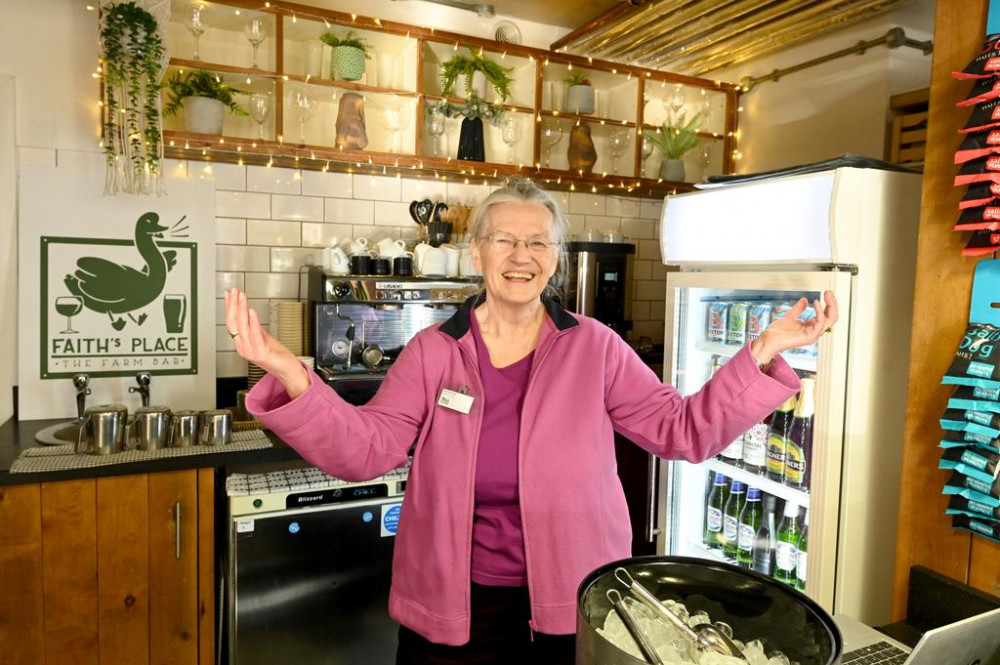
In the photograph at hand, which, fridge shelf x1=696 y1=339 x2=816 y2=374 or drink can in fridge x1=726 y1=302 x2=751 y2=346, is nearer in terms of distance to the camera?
fridge shelf x1=696 y1=339 x2=816 y2=374

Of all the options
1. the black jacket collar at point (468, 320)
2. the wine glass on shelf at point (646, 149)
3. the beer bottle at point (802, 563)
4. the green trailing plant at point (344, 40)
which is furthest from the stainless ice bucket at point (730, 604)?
the wine glass on shelf at point (646, 149)

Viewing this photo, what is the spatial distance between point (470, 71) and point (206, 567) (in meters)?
2.36

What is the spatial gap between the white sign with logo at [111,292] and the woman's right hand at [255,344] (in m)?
2.08

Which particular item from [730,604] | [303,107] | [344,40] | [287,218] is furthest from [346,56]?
[730,604]

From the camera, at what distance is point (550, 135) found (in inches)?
145

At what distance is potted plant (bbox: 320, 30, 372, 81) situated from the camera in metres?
3.05

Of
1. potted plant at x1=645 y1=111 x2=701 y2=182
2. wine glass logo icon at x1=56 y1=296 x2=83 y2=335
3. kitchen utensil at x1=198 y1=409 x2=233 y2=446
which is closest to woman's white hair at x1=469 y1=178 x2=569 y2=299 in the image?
kitchen utensil at x1=198 y1=409 x2=233 y2=446

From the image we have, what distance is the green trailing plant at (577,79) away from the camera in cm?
362

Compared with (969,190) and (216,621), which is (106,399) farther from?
(969,190)

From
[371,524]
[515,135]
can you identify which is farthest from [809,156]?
[371,524]

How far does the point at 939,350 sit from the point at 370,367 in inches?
80.7

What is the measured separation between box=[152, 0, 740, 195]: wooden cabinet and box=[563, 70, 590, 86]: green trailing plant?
0.02m

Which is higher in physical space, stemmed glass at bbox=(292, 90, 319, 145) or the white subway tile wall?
stemmed glass at bbox=(292, 90, 319, 145)

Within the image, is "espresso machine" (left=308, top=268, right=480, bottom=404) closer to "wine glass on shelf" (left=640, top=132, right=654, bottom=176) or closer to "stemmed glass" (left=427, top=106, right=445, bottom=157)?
"stemmed glass" (left=427, top=106, right=445, bottom=157)
